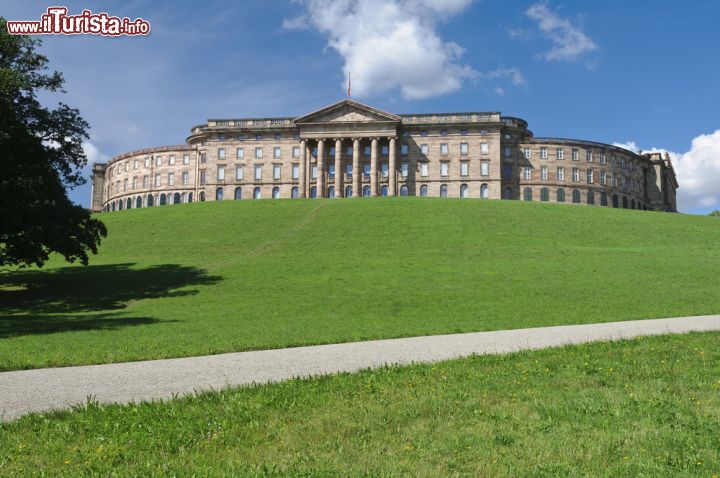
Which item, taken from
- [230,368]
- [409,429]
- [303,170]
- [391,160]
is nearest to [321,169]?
[303,170]

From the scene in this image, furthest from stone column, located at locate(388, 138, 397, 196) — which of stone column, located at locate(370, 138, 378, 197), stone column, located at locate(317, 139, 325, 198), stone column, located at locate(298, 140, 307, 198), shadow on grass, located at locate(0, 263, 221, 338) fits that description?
shadow on grass, located at locate(0, 263, 221, 338)

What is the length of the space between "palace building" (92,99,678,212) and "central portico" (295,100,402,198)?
206 millimetres

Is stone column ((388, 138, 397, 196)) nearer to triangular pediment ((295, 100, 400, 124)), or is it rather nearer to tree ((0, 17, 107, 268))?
triangular pediment ((295, 100, 400, 124))

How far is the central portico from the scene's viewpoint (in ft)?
374

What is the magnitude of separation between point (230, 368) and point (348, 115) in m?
105

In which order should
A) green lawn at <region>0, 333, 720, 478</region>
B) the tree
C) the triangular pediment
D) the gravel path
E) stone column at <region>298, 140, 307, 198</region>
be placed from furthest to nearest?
1. stone column at <region>298, 140, 307, 198</region>
2. the triangular pediment
3. the tree
4. the gravel path
5. green lawn at <region>0, 333, 720, 478</region>

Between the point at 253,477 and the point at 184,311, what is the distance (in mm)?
24217

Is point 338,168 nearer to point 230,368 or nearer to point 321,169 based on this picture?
point 321,169

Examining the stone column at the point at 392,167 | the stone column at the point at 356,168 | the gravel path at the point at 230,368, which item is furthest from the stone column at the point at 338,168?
the gravel path at the point at 230,368

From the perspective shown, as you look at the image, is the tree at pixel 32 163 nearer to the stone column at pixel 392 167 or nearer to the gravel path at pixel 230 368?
the gravel path at pixel 230 368

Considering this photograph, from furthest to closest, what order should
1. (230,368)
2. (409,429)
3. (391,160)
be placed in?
(391,160) < (230,368) < (409,429)

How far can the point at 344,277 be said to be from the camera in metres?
38.9

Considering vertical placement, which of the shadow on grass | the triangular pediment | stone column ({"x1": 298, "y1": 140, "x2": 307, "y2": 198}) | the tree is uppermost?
the triangular pediment

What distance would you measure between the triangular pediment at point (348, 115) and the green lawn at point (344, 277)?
1700 inches
